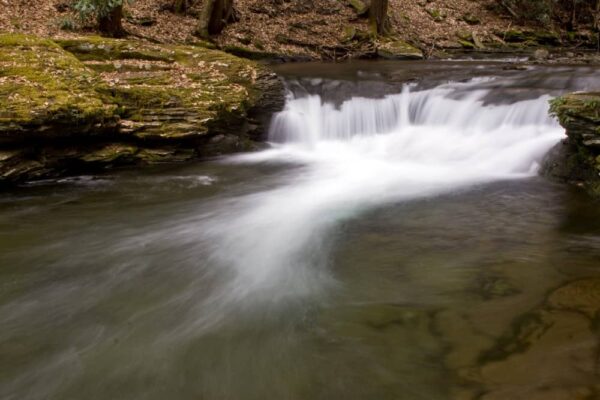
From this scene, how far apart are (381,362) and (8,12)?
13779 mm

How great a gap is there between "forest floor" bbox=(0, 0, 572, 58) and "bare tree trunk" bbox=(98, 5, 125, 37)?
389 mm

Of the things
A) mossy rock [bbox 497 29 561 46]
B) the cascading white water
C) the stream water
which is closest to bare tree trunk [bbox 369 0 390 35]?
mossy rock [bbox 497 29 561 46]

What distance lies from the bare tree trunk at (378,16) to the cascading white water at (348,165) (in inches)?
343

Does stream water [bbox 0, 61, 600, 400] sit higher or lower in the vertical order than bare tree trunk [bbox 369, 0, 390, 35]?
lower

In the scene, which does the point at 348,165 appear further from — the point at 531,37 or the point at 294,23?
the point at 531,37

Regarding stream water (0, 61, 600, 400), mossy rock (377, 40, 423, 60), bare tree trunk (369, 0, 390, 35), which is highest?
bare tree trunk (369, 0, 390, 35)

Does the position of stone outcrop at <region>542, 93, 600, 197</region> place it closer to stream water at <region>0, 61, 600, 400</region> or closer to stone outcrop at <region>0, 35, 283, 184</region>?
stream water at <region>0, 61, 600, 400</region>

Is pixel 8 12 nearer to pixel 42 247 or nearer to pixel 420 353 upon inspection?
pixel 42 247

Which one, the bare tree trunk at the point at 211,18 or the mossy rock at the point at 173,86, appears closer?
the mossy rock at the point at 173,86

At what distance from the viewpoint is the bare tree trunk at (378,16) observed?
60.9 ft

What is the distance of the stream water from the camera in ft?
9.61

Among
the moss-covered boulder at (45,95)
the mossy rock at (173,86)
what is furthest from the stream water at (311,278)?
the moss-covered boulder at (45,95)

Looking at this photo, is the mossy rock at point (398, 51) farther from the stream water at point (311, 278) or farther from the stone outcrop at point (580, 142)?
the stone outcrop at point (580, 142)

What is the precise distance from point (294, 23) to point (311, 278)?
16387mm
